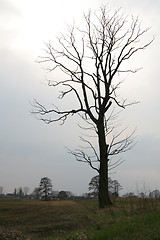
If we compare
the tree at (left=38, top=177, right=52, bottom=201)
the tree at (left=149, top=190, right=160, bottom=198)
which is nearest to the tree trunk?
the tree at (left=149, top=190, right=160, bottom=198)

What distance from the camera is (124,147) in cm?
1941

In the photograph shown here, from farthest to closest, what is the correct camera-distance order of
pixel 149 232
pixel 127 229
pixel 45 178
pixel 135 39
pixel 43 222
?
1. pixel 45 178
2. pixel 135 39
3. pixel 43 222
4. pixel 127 229
5. pixel 149 232

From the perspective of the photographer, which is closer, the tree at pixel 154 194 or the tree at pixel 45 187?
the tree at pixel 154 194

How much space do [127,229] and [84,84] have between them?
43.0 ft

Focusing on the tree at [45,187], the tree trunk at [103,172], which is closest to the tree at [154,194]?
the tree trunk at [103,172]

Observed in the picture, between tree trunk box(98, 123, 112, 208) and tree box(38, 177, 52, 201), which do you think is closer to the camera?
tree trunk box(98, 123, 112, 208)

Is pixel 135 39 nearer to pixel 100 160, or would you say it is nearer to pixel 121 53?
pixel 121 53

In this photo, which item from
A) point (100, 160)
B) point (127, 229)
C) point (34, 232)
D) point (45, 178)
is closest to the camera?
point (127, 229)

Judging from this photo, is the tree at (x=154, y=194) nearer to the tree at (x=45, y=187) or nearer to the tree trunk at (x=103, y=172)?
the tree trunk at (x=103, y=172)

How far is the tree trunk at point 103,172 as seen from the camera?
1688 centimetres

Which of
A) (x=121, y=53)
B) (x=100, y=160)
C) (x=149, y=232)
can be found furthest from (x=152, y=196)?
(x=121, y=53)

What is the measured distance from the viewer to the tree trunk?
16.9 m

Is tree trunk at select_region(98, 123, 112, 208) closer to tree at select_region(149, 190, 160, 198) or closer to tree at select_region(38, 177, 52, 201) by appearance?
tree at select_region(149, 190, 160, 198)

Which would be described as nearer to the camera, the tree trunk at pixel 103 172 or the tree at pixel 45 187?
the tree trunk at pixel 103 172
